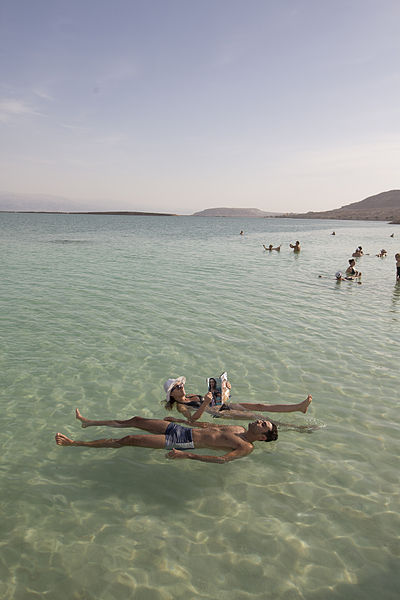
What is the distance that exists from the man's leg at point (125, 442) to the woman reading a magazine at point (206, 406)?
830 mm

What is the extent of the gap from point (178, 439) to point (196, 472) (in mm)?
615

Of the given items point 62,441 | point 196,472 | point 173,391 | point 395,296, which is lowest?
point 196,472

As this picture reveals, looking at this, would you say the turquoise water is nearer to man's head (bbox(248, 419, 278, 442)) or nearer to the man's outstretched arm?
the man's outstretched arm

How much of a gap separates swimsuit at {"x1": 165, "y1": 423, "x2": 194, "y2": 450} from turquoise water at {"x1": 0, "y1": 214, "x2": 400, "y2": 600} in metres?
0.38

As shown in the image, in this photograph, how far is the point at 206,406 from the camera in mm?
7023

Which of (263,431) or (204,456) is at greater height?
(263,431)

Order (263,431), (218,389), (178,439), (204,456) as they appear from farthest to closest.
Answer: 1. (218,389)
2. (178,439)
3. (263,431)
4. (204,456)

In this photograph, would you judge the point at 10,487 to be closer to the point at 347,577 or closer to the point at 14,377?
the point at 14,377

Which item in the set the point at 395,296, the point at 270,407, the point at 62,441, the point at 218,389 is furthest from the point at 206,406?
the point at 395,296

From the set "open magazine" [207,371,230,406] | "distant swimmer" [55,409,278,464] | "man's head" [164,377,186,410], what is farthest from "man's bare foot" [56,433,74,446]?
"open magazine" [207,371,230,406]

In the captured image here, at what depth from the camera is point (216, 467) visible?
621cm

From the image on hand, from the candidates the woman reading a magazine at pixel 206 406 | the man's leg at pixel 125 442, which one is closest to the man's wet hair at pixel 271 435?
the woman reading a magazine at pixel 206 406

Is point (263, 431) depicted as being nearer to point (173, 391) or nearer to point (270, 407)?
point (270, 407)

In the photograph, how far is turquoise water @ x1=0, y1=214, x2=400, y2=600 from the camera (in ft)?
14.5
